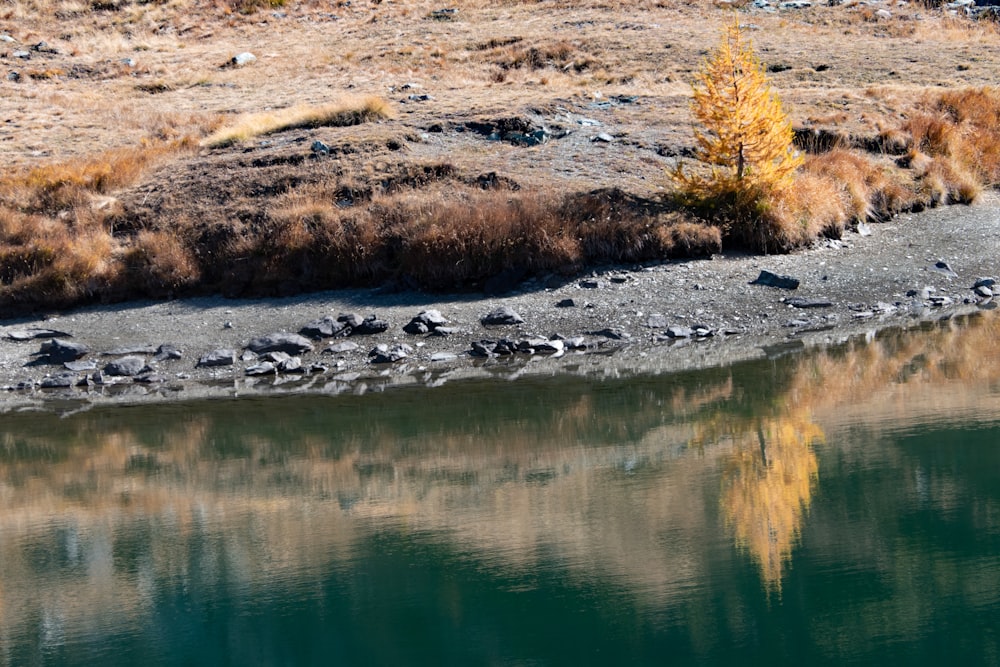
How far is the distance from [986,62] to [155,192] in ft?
95.0

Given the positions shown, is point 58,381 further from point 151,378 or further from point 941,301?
point 941,301

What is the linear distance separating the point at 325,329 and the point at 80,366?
15.0ft

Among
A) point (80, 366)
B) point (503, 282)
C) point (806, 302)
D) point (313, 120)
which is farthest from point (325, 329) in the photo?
point (313, 120)

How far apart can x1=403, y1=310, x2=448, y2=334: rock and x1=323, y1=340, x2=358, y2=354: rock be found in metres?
1.12

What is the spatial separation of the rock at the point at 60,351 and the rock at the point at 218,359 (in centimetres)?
256

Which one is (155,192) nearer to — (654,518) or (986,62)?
(654,518)

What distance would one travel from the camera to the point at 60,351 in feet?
66.4

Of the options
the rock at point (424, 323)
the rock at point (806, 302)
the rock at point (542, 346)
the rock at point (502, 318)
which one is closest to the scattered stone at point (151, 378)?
the rock at point (424, 323)

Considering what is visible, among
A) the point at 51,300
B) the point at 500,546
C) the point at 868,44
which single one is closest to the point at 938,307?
the point at 500,546

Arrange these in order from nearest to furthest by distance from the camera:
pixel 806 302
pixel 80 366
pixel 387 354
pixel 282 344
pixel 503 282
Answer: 1. pixel 387 354
2. pixel 80 366
3. pixel 282 344
4. pixel 806 302
5. pixel 503 282

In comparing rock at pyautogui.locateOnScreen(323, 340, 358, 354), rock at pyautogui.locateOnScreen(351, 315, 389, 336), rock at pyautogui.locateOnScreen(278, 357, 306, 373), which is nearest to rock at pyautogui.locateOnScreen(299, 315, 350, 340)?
rock at pyautogui.locateOnScreen(351, 315, 389, 336)

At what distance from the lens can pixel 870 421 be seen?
540 inches

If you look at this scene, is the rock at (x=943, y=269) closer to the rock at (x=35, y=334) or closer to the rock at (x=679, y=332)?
the rock at (x=679, y=332)

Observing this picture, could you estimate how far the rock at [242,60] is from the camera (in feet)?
152
